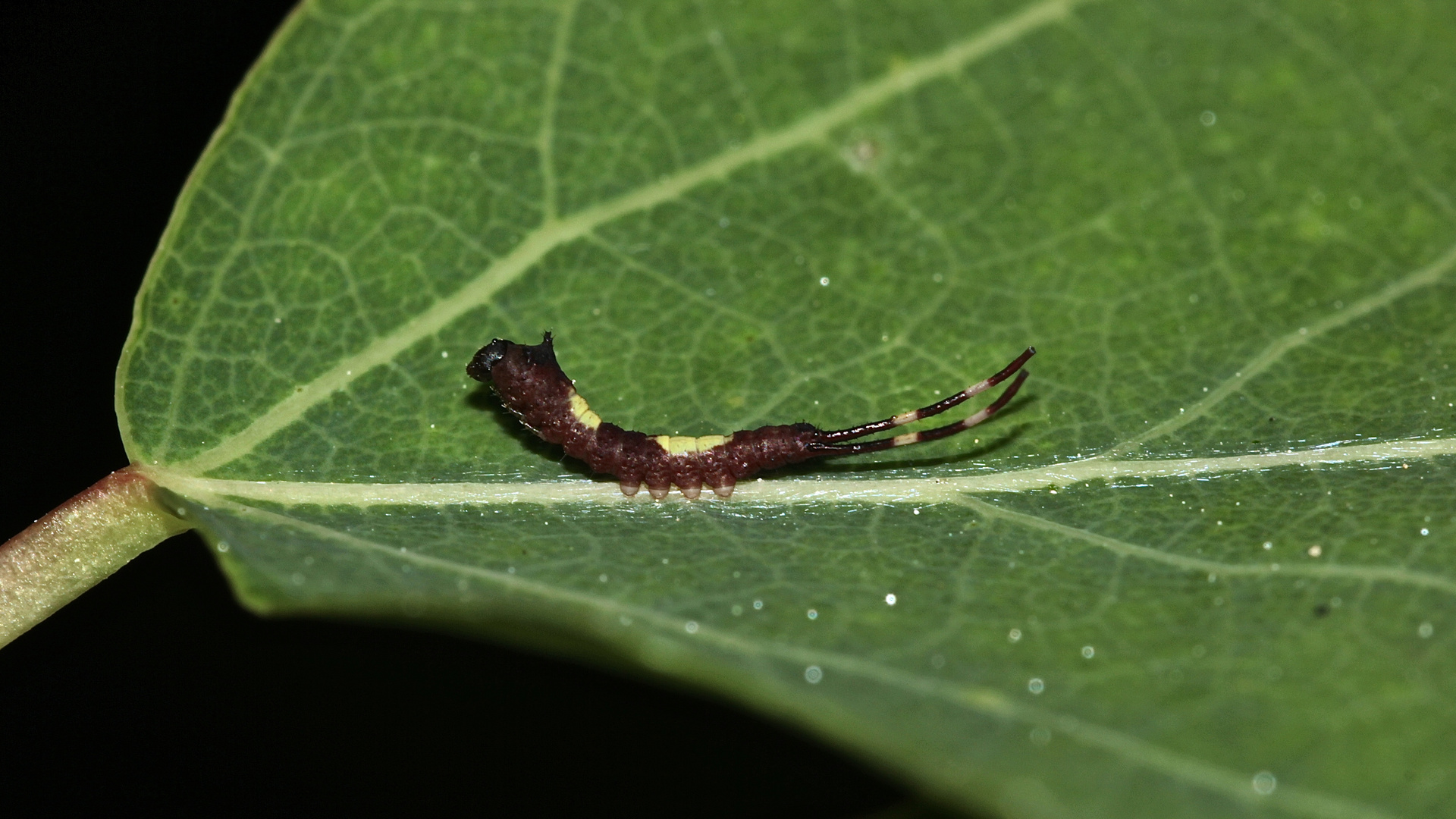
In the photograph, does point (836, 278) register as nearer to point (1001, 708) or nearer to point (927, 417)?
point (927, 417)

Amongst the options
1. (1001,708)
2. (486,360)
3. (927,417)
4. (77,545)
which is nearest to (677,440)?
(486,360)


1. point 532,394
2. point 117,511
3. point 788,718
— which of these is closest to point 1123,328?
point 532,394

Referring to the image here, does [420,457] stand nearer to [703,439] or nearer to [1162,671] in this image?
[703,439]

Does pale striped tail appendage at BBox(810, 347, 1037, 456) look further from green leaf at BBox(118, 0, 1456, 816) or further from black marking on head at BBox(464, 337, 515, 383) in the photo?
black marking on head at BBox(464, 337, 515, 383)

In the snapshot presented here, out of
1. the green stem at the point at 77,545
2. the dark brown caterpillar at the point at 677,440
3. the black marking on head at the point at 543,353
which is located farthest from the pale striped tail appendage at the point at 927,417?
the green stem at the point at 77,545

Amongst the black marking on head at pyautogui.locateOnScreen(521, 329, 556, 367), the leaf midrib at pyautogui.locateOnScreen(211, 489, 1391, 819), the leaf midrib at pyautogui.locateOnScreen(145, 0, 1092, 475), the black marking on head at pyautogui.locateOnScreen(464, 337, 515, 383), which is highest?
the leaf midrib at pyautogui.locateOnScreen(145, 0, 1092, 475)

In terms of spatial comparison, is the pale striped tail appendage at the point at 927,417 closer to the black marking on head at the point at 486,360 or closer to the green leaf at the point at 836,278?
the green leaf at the point at 836,278

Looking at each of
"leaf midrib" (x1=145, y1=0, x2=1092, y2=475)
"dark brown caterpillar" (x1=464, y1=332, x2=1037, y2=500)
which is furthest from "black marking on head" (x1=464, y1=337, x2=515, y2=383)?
"leaf midrib" (x1=145, y1=0, x2=1092, y2=475)
